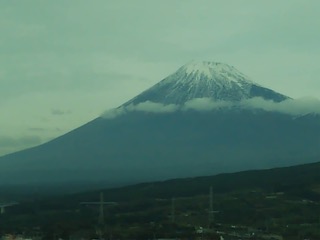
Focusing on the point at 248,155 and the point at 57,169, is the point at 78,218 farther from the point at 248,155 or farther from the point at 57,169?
the point at 248,155

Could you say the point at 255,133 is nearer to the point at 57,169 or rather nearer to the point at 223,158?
the point at 223,158

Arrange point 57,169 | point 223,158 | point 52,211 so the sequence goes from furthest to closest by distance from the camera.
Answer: point 223,158 < point 57,169 < point 52,211

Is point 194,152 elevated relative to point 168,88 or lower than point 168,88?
lower

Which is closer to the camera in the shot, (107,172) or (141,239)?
(141,239)

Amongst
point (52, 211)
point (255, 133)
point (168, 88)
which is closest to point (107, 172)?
point (255, 133)

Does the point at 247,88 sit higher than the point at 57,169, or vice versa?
the point at 247,88

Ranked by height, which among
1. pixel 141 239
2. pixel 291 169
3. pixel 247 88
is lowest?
pixel 141 239

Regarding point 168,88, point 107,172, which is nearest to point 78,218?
point 107,172

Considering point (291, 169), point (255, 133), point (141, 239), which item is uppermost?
point (255, 133)

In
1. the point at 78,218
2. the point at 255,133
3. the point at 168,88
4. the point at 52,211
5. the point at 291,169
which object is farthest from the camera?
the point at 168,88
